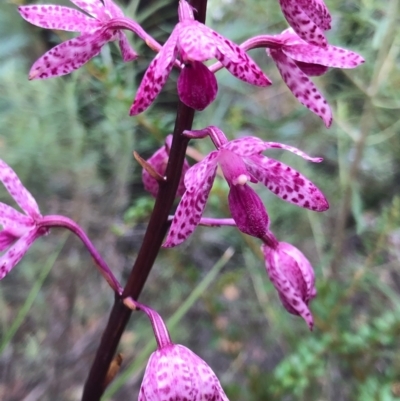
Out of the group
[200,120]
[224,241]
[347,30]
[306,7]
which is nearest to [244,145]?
[306,7]

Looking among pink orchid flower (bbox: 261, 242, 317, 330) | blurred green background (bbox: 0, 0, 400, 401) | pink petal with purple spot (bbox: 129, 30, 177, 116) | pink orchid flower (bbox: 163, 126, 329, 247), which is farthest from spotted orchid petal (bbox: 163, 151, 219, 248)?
blurred green background (bbox: 0, 0, 400, 401)

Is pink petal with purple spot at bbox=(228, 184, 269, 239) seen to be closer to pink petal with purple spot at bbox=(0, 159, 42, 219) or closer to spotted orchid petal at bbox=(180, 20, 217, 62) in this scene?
spotted orchid petal at bbox=(180, 20, 217, 62)

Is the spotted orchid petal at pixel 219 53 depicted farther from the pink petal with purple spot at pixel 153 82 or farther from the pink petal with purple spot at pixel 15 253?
the pink petal with purple spot at pixel 15 253

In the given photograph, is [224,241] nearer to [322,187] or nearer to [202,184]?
[322,187]

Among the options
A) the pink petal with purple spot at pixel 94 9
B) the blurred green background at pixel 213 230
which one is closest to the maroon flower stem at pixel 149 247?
the pink petal with purple spot at pixel 94 9

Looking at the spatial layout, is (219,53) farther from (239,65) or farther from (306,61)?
(306,61)

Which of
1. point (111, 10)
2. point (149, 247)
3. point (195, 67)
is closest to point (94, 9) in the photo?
point (111, 10)
